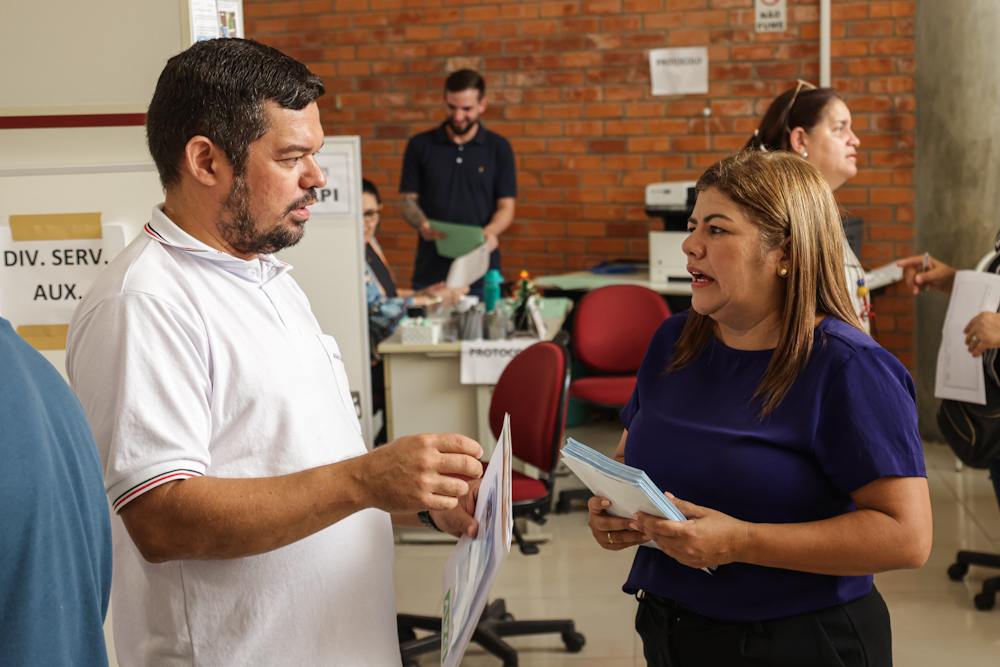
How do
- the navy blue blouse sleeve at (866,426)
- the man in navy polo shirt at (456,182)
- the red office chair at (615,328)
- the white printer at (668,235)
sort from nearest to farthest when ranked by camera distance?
the navy blue blouse sleeve at (866,426) < the red office chair at (615,328) < the white printer at (668,235) < the man in navy polo shirt at (456,182)

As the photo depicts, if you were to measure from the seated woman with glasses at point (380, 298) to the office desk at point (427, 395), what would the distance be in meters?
0.21

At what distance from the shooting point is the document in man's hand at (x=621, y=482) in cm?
112

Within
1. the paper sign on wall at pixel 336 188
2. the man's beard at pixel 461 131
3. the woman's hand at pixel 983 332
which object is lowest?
the woman's hand at pixel 983 332

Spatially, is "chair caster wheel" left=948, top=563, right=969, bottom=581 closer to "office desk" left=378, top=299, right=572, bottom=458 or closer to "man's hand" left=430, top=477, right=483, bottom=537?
"office desk" left=378, top=299, right=572, bottom=458

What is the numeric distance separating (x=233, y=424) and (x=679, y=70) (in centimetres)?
479

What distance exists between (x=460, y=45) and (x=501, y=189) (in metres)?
1.25

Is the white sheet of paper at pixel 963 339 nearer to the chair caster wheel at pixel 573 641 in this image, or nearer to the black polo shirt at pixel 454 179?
the chair caster wheel at pixel 573 641

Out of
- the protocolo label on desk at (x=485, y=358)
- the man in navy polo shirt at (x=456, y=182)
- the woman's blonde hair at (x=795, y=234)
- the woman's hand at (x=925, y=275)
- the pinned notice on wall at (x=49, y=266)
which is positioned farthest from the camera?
the man in navy polo shirt at (x=456, y=182)

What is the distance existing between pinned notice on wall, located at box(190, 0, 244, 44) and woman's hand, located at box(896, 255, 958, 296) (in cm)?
203

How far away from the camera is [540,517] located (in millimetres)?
2846

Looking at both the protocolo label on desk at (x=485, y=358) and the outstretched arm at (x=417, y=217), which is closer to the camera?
the protocolo label on desk at (x=485, y=358)

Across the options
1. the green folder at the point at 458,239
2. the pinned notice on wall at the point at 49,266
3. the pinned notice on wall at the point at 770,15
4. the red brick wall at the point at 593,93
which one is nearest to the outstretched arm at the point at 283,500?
the pinned notice on wall at the point at 49,266

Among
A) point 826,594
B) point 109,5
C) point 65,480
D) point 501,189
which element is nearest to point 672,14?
point 501,189

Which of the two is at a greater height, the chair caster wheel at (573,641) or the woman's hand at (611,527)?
Result: the woman's hand at (611,527)
